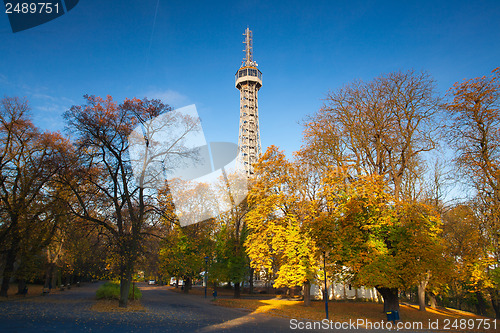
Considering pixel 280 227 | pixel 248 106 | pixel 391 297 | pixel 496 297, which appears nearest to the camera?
pixel 391 297

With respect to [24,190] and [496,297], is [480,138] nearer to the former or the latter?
[496,297]

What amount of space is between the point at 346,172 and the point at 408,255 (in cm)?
642

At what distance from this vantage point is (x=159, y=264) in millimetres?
19781

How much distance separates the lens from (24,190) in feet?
75.6

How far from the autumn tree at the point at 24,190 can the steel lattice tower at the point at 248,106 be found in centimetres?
6722

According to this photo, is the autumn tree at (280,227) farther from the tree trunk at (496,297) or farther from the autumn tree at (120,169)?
the tree trunk at (496,297)

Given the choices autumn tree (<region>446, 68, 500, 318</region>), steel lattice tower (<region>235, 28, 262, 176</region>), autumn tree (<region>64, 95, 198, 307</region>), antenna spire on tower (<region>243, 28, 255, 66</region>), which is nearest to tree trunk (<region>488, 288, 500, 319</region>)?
autumn tree (<region>446, 68, 500, 318</region>)

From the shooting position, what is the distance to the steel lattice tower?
303 feet

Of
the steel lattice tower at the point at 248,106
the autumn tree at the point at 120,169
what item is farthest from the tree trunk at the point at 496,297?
the steel lattice tower at the point at 248,106

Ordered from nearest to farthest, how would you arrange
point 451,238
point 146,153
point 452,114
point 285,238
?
point 452,114 → point 146,153 → point 285,238 → point 451,238

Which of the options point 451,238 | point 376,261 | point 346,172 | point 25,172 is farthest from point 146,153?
point 451,238

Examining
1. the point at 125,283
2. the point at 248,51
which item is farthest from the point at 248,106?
the point at 125,283

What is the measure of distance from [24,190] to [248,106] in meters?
77.1

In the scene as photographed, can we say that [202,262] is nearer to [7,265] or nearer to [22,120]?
[7,265]
